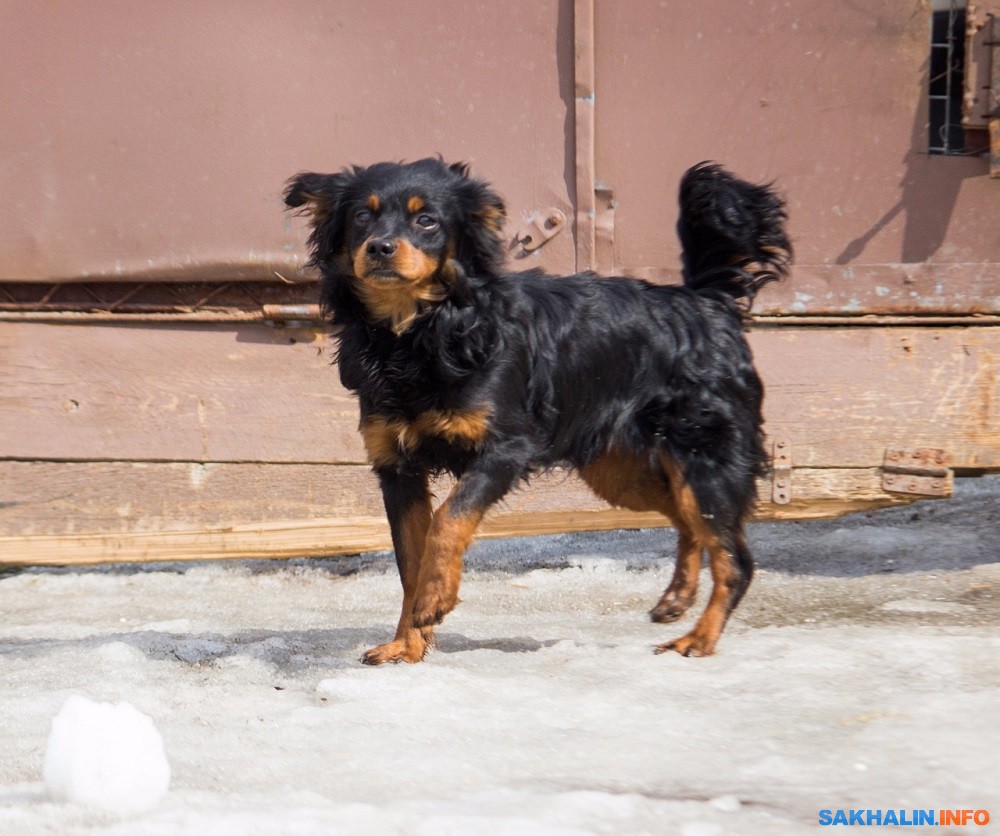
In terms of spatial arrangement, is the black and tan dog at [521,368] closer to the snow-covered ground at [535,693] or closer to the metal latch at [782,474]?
the snow-covered ground at [535,693]

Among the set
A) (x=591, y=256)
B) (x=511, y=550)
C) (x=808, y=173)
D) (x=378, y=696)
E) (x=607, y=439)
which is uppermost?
(x=808, y=173)

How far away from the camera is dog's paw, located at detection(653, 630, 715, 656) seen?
3.71 m

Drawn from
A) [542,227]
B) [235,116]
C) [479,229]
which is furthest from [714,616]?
[235,116]

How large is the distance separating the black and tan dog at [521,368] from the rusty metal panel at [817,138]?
1056mm

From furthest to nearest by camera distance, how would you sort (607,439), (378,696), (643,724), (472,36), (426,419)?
(472,36)
(607,439)
(426,419)
(378,696)
(643,724)

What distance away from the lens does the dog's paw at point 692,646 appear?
3.71m

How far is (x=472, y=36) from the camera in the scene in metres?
5.19

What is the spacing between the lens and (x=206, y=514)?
547 centimetres

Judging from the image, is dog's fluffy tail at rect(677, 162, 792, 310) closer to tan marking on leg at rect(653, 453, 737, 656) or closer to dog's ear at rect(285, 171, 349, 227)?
tan marking on leg at rect(653, 453, 737, 656)

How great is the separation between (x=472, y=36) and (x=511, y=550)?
2.44 m

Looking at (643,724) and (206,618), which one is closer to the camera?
(643,724)

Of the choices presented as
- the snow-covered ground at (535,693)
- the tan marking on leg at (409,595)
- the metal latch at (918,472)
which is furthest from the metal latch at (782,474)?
the tan marking on leg at (409,595)

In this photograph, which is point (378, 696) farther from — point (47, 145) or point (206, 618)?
point (47, 145)

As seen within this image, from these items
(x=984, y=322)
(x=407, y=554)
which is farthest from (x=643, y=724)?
(x=984, y=322)
